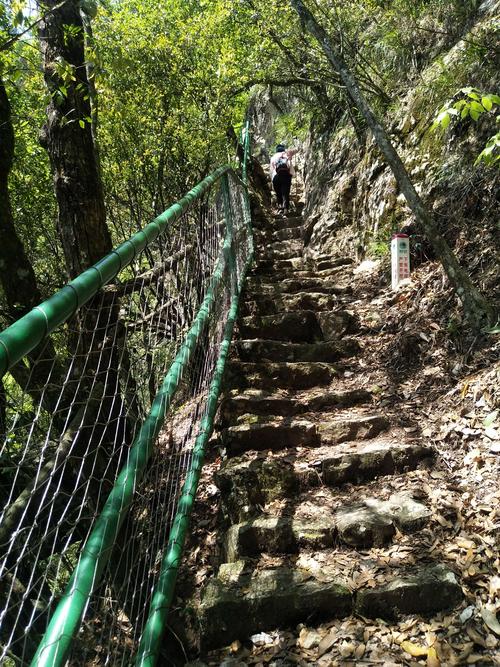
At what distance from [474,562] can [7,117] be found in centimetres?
413

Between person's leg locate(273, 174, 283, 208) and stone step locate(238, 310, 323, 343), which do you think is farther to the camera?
person's leg locate(273, 174, 283, 208)

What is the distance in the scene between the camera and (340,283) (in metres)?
5.63

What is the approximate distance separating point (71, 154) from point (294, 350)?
7.40 ft

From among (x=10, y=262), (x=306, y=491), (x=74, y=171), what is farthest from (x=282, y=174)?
(x=306, y=491)

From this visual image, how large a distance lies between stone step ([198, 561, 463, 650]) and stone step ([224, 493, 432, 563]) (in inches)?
10.5

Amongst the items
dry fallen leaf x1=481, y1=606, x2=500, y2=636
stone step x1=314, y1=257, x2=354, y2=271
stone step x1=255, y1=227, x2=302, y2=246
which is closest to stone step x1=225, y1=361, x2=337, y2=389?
dry fallen leaf x1=481, y1=606, x2=500, y2=636

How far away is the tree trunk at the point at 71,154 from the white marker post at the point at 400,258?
267 centimetres

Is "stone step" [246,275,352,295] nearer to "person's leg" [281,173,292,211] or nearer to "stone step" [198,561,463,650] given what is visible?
"stone step" [198,561,463,650]

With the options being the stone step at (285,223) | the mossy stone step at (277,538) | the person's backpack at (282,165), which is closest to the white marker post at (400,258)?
the mossy stone step at (277,538)

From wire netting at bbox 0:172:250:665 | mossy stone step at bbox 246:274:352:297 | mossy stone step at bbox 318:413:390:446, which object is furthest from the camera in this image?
mossy stone step at bbox 246:274:352:297

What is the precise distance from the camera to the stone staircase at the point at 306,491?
202 centimetres

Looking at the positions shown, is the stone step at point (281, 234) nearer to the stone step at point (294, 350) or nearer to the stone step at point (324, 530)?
the stone step at point (294, 350)

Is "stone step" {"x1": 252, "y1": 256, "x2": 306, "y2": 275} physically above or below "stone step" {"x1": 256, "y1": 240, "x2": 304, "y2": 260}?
below

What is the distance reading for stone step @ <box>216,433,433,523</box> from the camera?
273 centimetres
